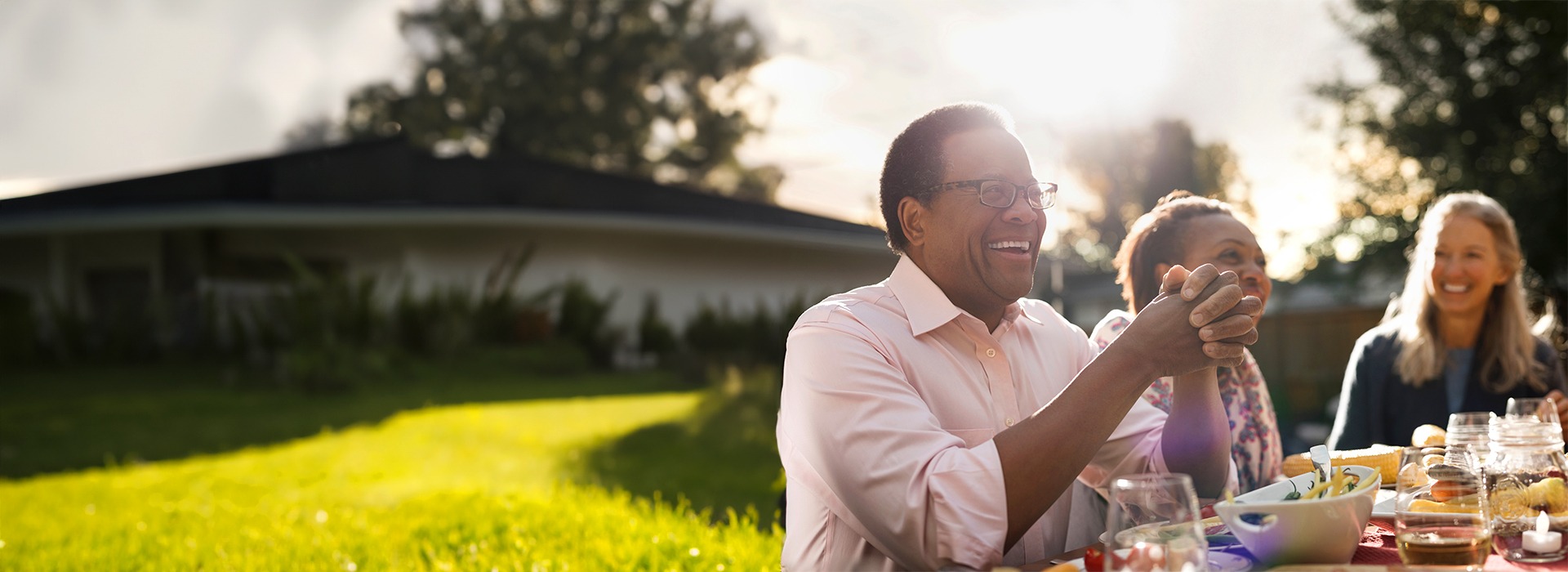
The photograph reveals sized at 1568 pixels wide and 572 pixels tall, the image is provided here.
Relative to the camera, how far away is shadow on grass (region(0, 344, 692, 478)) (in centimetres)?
1111

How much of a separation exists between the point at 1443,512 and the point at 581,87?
3289 cm

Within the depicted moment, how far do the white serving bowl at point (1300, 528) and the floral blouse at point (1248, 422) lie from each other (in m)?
1.47

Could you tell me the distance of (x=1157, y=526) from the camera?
1.53 meters

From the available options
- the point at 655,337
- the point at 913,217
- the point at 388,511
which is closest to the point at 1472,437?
the point at 913,217

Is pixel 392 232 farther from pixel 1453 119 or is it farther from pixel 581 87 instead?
pixel 581 87

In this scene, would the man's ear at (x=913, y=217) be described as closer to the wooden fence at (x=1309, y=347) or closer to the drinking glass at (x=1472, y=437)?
the drinking glass at (x=1472, y=437)

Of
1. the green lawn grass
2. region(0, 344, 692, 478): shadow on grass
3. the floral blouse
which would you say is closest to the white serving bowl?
the floral blouse

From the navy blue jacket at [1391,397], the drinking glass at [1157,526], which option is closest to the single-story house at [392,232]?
the navy blue jacket at [1391,397]

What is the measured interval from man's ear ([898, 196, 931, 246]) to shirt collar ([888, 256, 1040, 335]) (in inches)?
2.2

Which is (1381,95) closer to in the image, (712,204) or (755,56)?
(712,204)

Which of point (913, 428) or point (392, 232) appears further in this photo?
point (392, 232)

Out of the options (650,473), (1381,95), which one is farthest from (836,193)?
(650,473)

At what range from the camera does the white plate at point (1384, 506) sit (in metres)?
2.32

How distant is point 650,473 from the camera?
875 cm
